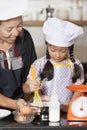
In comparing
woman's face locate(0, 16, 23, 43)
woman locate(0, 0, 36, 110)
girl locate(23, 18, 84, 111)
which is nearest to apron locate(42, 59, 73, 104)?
girl locate(23, 18, 84, 111)

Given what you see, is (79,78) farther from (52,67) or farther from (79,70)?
(52,67)

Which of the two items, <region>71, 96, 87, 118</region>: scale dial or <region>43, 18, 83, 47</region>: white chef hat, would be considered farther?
<region>43, 18, 83, 47</region>: white chef hat

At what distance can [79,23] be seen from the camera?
9.15ft

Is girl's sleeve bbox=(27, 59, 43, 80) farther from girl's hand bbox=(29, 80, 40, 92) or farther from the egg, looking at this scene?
the egg

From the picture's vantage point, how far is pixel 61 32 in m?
1.55

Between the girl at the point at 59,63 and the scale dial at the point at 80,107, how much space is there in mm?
297

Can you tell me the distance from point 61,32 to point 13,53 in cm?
27

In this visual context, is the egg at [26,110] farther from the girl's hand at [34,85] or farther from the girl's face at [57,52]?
the girl's face at [57,52]

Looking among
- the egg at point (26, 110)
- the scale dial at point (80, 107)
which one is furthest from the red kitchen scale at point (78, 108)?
the egg at point (26, 110)

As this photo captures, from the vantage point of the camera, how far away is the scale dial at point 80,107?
1.28 m

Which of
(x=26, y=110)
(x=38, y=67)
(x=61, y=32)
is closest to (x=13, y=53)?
(x=38, y=67)

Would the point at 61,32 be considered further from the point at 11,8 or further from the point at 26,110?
the point at 26,110

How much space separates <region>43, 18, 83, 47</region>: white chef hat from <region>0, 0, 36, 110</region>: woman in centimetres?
14

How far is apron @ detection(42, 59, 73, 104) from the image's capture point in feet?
5.38
